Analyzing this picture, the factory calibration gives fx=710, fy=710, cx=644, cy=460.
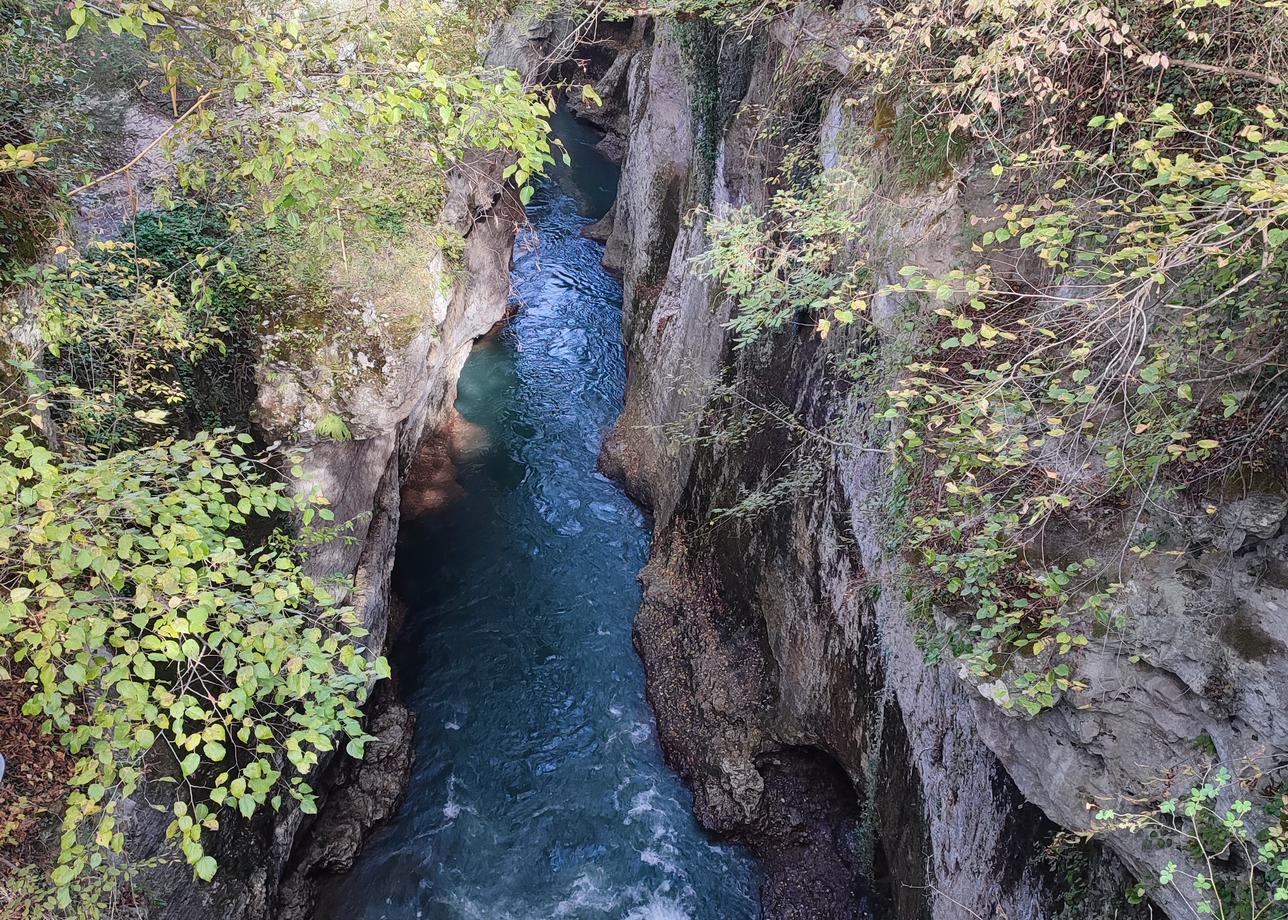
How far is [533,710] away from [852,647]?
506cm

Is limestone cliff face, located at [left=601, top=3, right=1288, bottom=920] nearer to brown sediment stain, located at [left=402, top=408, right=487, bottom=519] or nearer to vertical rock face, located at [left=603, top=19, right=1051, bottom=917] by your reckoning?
vertical rock face, located at [left=603, top=19, right=1051, bottom=917]

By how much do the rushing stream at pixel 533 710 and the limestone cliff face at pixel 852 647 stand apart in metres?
0.66

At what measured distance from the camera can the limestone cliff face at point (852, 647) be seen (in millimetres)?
4027

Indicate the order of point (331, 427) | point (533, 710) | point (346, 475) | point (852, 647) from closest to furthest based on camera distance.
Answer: point (852, 647) < point (331, 427) < point (346, 475) < point (533, 710)

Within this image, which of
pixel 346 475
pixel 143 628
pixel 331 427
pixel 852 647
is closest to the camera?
pixel 143 628

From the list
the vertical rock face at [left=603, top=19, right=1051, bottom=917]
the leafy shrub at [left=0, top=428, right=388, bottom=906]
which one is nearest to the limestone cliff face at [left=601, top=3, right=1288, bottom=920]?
the vertical rock face at [left=603, top=19, right=1051, bottom=917]

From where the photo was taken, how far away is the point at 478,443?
1533 centimetres

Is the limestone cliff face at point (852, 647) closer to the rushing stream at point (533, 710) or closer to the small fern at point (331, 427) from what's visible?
the rushing stream at point (533, 710)

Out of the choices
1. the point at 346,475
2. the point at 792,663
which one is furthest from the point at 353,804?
the point at 792,663

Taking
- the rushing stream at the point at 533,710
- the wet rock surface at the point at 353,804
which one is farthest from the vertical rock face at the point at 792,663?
the wet rock surface at the point at 353,804

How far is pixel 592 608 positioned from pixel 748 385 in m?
4.73

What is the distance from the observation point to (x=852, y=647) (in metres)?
7.36

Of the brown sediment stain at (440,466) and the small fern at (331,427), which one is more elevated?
the small fern at (331,427)

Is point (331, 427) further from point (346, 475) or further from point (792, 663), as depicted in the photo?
point (792, 663)
